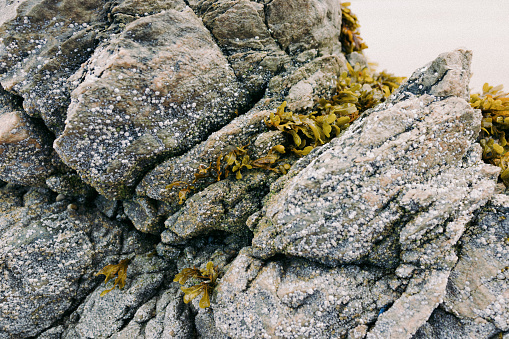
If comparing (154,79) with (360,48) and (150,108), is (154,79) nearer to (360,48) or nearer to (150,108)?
(150,108)

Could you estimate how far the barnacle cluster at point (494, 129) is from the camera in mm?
3667

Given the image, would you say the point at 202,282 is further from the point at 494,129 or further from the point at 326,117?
the point at 494,129

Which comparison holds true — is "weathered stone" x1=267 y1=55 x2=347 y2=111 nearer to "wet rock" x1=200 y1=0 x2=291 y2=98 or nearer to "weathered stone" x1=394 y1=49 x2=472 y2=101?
"wet rock" x1=200 y1=0 x2=291 y2=98

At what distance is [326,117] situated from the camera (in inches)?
166

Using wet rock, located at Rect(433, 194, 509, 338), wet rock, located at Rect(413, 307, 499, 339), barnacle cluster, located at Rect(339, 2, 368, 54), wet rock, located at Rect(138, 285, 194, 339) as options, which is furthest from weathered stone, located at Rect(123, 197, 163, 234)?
barnacle cluster, located at Rect(339, 2, 368, 54)

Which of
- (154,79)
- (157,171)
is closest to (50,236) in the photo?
(157,171)

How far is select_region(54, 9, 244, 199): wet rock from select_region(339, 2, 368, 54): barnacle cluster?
3.61 m

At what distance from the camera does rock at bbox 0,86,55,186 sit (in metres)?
4.35

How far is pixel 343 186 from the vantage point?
10.8ft

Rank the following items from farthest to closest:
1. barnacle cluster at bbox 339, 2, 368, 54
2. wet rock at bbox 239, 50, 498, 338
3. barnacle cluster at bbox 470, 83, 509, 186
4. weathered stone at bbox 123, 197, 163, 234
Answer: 1. barnacle cluster at bbox 339, 2, 368, 54
2. weathered stone at bbox 123, 197, 163, 234
3. barnacle cluster at bbox 470, 83, 509, 186
4. wet rock at bbox 239, 50, 498, 338

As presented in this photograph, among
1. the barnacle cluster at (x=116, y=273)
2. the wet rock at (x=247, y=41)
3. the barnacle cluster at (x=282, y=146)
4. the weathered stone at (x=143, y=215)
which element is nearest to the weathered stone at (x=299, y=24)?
the wet rock at (x=247, y=41)

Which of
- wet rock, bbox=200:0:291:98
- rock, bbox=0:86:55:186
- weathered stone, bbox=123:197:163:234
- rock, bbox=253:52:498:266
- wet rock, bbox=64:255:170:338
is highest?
wet rock, bbox=200:0:291:98

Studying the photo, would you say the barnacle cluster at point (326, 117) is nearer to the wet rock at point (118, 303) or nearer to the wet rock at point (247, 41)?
the wet rock at point (247, 41)

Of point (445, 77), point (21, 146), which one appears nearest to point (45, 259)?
point (21, 146)
